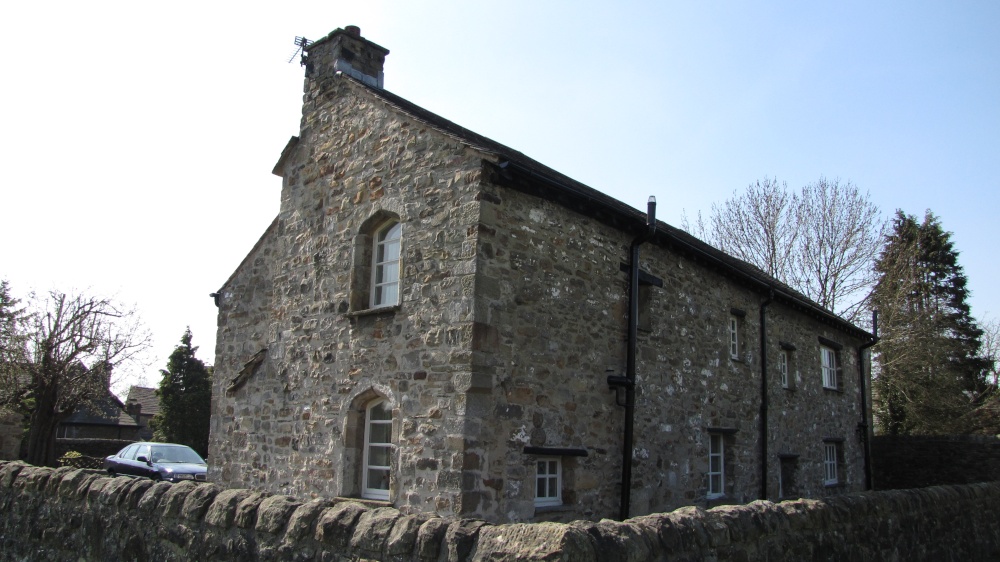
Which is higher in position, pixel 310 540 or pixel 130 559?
pixel 310 540

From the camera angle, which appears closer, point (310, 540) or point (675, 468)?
point (310, 540)

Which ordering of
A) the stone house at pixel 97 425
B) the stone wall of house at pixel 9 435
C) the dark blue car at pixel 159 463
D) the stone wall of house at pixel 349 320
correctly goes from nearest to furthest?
the stone wall of house at pixel 349 320 → the stone wall of house at pixel 9 435 → the dark blue car at pixel 159 463 → the stone house at pixel 97 425

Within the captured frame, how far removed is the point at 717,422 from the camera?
13680mm

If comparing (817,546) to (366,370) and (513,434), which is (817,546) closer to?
(513,434)

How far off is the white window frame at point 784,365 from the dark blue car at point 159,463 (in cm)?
1397

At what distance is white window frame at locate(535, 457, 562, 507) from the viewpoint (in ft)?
32.4

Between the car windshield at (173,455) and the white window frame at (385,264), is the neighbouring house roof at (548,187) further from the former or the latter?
the car windshield at (173,455)

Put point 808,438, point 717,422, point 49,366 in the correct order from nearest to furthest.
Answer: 1. point 717,422
2. point 808,438
3. point 49,366

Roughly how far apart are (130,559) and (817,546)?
6395mm

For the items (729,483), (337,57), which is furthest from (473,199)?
(729,483)

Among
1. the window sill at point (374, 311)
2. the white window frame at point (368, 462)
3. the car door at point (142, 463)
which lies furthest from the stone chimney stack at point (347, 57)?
the car door at point (142, 463)

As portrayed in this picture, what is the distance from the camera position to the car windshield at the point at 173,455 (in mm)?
19375

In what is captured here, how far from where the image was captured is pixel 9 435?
17875mm

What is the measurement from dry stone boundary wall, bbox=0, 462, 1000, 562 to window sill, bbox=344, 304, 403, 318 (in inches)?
148
